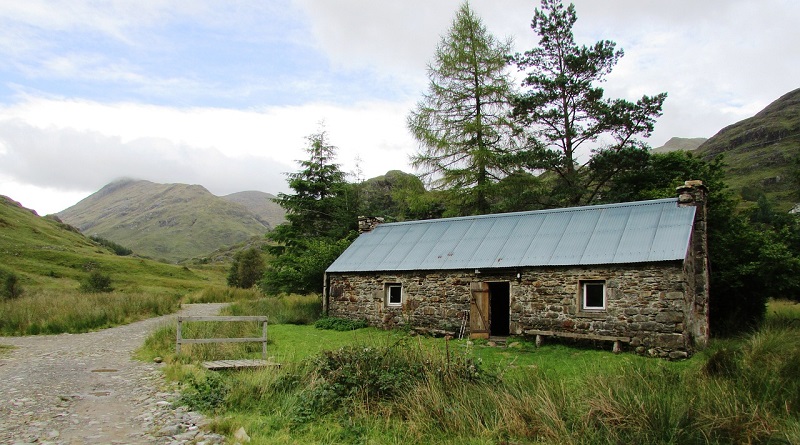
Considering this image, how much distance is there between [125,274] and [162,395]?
136 feet

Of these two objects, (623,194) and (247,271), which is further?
(247,271)

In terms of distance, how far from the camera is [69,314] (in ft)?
62.8

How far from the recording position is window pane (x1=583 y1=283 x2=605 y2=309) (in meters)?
15.3

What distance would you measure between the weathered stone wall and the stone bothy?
28 millimetres

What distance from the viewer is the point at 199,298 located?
32.7m

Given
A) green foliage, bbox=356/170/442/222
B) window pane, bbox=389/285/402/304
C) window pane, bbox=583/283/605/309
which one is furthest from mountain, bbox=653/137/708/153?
window pane, bbox=583/283/605/309

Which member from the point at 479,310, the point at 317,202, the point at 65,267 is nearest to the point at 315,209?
the point at 317,202

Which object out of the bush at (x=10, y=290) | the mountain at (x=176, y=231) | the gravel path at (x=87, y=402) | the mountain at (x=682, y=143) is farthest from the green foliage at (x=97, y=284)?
the mountain at (x=682, y=143)

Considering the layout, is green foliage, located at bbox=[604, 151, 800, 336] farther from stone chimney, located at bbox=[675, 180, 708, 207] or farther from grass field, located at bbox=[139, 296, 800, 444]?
grass field, located at bbox=[139, 296, 800, 444]

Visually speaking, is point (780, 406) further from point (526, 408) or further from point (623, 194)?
point (623, 194)

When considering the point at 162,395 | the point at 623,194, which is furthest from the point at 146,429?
the point at 623,194

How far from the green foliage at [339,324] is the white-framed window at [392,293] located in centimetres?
134

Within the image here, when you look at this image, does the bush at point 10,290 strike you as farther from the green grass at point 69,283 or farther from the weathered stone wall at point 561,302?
the weathered stone wall at point 561,302

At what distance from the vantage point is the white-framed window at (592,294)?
1525 centimetres
